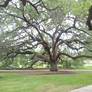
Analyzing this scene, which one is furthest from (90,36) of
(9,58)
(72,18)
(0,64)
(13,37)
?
(0,64)

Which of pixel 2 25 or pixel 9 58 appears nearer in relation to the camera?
pixel 2 25

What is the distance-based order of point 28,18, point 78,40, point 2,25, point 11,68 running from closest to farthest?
point 2,25 < point 28,18 < point 78,40 < point 11,68

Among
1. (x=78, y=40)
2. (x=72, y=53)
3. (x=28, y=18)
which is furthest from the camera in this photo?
(x=72, y=53)

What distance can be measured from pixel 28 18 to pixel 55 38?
537cm

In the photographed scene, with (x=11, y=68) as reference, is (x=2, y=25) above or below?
above

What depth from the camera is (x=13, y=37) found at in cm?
1872

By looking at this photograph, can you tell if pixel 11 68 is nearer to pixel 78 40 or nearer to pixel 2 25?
pixel 2 25

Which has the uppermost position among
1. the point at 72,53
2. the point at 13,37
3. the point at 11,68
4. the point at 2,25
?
the point at 2,25

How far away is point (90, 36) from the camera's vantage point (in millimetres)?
20344

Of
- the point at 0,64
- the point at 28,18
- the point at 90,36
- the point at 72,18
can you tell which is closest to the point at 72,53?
the point at 90,36

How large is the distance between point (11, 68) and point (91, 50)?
11.5 m

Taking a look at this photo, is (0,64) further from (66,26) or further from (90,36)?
(90,36)

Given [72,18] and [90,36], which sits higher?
[72,18]

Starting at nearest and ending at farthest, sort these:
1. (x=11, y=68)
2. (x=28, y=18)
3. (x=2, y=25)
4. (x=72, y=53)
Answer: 1. (x=2, y=25)
2. (x=28, y=18)
3. (x=72, y=53)
4. (x=11, y=68)
